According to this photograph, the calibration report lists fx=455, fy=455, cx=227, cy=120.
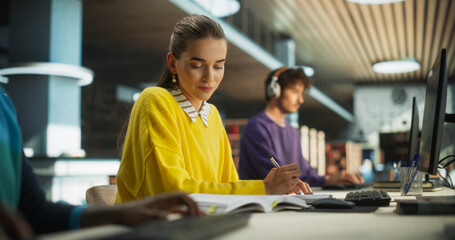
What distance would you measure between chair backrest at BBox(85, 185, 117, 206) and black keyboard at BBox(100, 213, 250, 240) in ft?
2.75

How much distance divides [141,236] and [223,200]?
55 cm

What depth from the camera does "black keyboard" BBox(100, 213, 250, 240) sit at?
0.57m

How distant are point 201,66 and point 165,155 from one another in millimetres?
334

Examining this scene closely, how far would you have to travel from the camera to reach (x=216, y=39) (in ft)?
4.83

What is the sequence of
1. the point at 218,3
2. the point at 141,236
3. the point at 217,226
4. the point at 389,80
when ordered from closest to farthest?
the point at 141,236 → the point at 217,226 → the point at 218,3 → the point at 389,80

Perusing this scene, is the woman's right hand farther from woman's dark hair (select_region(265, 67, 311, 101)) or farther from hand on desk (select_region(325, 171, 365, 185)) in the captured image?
woman's dark hair (select_region(265, 67, 311, 101))

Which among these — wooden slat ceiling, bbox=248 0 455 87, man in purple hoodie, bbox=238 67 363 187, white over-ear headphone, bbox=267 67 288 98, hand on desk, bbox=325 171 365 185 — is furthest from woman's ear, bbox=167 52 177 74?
wooden slat ceiling, bbox=248 0 455 87

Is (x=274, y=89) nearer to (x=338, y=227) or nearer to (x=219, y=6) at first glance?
(x=338, y=227)

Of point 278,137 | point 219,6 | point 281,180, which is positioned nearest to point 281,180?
point 281,180

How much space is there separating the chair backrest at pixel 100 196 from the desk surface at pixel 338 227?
670mm

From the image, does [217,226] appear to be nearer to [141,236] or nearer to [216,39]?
[141,236]

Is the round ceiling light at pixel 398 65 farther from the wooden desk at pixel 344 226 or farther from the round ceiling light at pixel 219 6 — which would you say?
the wooden desk at pixel 344 226

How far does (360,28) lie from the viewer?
9227 millimetres

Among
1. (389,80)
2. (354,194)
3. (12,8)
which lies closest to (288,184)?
(354,194)
